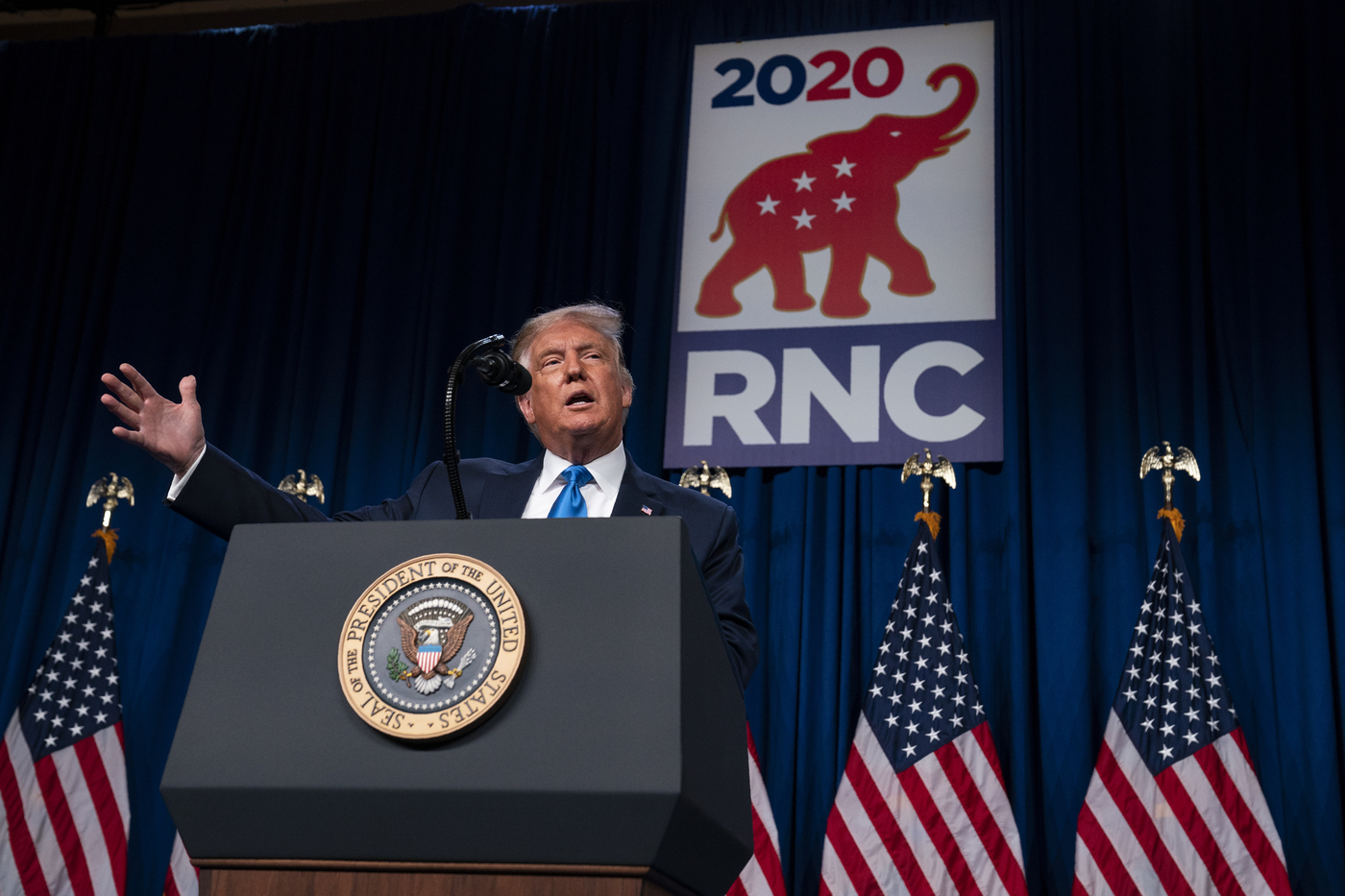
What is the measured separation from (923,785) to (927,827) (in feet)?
0.44

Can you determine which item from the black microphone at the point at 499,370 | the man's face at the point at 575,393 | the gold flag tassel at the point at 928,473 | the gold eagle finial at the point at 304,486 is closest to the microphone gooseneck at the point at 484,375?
the black microphone at the point at 499,370

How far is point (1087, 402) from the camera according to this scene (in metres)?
4.88

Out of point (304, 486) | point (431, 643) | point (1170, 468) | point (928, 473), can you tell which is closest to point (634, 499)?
point (431, 643)

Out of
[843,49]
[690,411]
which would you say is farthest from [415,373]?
[843,49]

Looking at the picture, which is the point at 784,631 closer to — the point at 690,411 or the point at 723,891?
the point at 690,411

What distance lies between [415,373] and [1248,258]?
334 centimetres

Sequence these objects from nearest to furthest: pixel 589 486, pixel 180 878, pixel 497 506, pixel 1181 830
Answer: pixel 497 506, pixel 589 486, pixel 1181 830, pixel 180 878

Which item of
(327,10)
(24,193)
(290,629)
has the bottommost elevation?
(290,629)

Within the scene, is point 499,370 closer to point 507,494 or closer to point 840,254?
point 507,494

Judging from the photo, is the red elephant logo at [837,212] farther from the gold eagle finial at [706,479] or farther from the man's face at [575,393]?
A: the man's face at [575,393]

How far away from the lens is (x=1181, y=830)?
3826 mm

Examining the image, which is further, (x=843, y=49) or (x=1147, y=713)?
(x=843, y=49)

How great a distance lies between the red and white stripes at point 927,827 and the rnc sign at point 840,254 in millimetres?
1220

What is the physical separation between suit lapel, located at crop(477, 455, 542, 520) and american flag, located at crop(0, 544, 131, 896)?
325 centimetres
